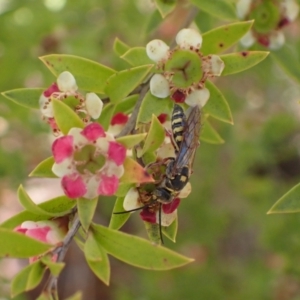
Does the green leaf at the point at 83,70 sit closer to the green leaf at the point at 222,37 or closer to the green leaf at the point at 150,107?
the green leaf at the point at 150,107

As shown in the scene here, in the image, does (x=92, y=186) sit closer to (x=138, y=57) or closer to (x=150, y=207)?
(x=150, y=207)

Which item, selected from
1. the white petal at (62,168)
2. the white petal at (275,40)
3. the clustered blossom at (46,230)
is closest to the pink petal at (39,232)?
the clustered blossom at (46,230)

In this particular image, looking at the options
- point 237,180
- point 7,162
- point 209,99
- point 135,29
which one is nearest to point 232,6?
point 209,99

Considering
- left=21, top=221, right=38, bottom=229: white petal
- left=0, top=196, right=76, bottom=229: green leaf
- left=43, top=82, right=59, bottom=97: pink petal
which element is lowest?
left=21, top=221, right=38, bottom=229: white petal

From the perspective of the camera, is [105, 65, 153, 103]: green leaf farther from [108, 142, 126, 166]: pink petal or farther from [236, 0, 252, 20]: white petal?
[236, 0, 252, 20]: white petal

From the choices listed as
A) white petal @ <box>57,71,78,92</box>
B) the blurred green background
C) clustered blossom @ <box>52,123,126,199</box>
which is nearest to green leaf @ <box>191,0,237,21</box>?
white petal @ <box>57,71,78,92</box>

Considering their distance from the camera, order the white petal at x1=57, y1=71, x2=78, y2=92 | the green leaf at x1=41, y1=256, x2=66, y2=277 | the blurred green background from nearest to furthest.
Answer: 1. the green leaf at x1=41, y1=256, x2=66, y2=277
2. the white petal at x1=57, y1=71, x2=78, y2=92
3. the blurred green background
